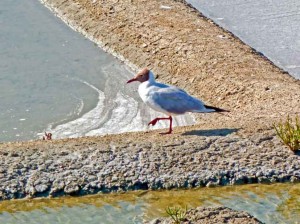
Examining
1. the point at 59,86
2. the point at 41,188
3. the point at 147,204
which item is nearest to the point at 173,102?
the point at 147,204

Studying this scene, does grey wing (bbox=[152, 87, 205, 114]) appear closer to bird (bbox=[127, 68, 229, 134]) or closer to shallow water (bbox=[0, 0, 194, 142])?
bird (bbox=[127, 68, 229, 134])

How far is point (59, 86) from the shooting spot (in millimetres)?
13109

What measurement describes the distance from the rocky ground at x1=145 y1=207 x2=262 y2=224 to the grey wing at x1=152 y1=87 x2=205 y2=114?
221 centimetres

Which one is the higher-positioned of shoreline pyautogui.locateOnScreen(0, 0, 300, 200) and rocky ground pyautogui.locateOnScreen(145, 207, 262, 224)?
shoreline pyautogui.locateOnScreen(0, 0, 300, 200)

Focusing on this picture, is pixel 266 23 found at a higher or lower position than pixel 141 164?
higher

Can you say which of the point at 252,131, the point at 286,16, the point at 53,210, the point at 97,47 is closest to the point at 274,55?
the point at 286,16

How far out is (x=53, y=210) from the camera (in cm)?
869

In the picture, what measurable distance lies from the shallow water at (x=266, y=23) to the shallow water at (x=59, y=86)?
209cm

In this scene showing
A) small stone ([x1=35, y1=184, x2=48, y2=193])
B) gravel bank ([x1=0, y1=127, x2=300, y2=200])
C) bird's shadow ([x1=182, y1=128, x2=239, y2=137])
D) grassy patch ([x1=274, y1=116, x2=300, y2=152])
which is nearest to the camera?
small stone ([x1=35, y1=184, x2=48, y2=193])

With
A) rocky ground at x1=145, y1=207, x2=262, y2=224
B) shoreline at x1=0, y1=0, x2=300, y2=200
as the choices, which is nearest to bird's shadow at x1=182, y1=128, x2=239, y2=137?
shoreline at x1=0, y1=0, x2=300, y2=200

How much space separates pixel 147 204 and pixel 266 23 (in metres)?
7.10

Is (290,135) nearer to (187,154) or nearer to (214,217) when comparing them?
(187,154)

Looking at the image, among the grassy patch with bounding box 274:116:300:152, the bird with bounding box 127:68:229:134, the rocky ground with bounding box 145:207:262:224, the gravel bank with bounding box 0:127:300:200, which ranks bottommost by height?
the rocky ground with bounding box 145:207:262:224

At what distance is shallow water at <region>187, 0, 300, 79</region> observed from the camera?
14.0 metres
